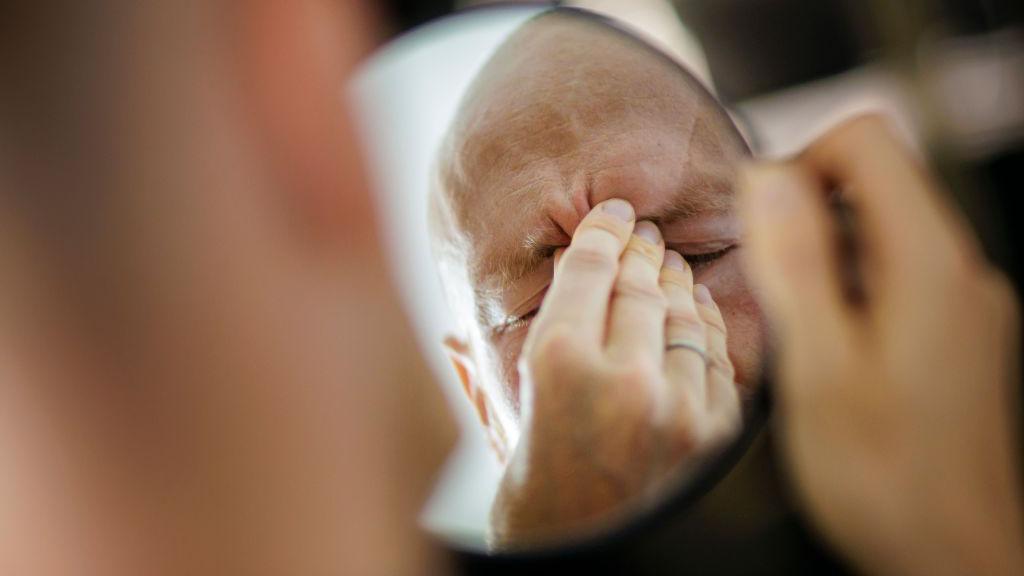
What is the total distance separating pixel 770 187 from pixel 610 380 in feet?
0.45

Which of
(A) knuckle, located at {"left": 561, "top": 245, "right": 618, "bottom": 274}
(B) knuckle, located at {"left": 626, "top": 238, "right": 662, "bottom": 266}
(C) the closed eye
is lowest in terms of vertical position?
(C) the closed eye

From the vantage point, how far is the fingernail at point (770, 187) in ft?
1.03

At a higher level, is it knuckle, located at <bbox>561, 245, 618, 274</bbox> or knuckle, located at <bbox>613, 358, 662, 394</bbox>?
knuckle, located at <bbox>561, 245, 618, 274</bbox>

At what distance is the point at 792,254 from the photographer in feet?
1.07

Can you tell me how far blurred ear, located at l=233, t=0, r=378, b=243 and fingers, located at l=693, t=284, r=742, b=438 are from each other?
150 mm

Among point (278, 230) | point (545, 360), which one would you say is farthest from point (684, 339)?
point (278, 230)

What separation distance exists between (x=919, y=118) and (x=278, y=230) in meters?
0.39

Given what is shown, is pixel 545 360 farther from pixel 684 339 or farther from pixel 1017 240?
pixel 1017 240

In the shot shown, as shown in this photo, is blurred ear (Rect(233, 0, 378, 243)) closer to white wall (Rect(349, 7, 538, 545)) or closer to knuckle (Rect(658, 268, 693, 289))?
white wall (Rect(349, 7, 538, 545))

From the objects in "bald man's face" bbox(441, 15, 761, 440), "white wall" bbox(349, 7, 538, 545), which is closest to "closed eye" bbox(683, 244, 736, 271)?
"bald man's face" bbox(441, 15, 761, 440)

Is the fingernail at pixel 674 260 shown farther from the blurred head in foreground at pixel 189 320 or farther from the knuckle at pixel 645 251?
the blurred head in foreground at pixel 189 320

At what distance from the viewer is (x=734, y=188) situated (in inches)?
11.9

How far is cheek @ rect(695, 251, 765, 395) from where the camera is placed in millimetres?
287

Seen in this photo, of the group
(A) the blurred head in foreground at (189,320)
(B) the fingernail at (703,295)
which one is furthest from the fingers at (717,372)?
(A) the blurred head in foreground at (189,320)
